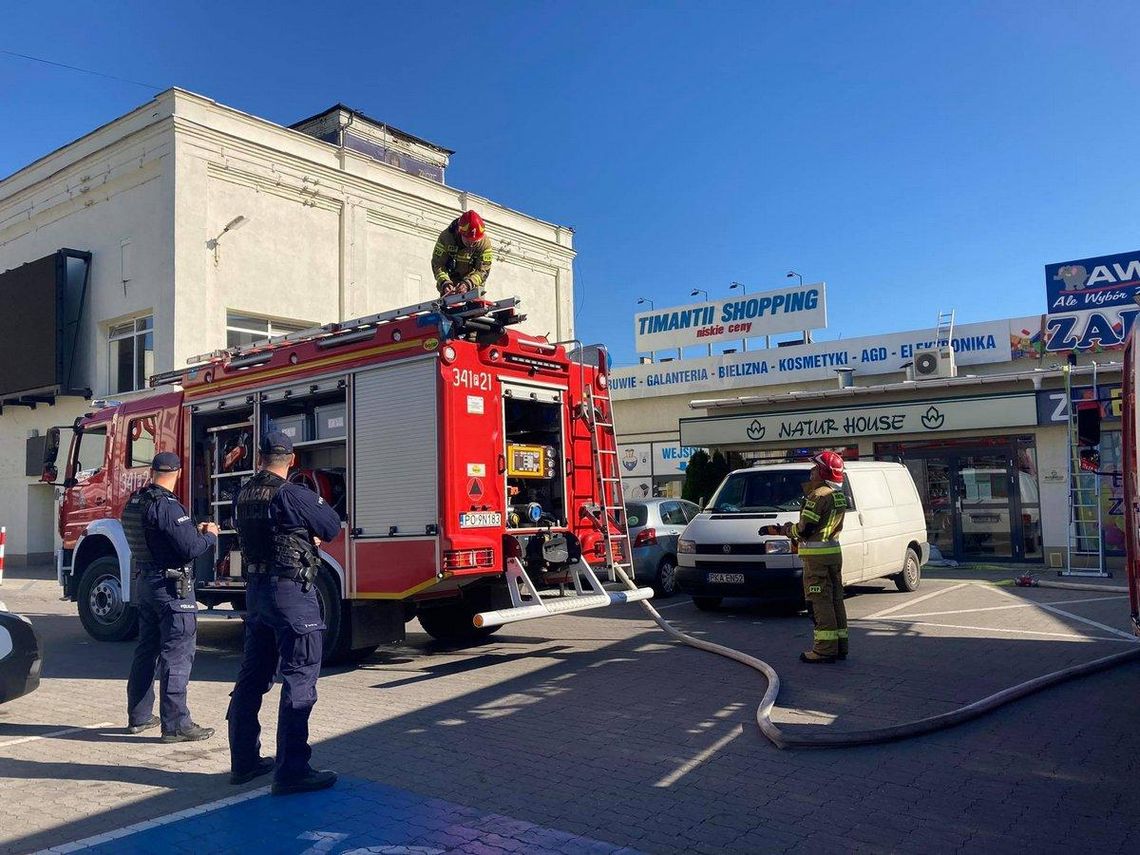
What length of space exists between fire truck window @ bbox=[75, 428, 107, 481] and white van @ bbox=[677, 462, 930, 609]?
7.82m

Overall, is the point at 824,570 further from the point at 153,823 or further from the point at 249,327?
the point at 249,327

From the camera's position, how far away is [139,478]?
10930 millimetres

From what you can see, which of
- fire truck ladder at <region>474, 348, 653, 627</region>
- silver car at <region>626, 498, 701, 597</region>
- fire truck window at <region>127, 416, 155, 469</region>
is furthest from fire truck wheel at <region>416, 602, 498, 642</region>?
fire truck window at <region>127, 416, 155, 469</region>

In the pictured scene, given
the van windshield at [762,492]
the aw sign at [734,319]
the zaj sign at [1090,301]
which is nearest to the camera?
the van windshield at [762,492]

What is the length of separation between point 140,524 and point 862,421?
15.0 meters

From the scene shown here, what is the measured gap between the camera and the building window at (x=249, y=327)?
68.6 feet

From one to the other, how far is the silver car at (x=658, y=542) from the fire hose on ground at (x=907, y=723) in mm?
5441

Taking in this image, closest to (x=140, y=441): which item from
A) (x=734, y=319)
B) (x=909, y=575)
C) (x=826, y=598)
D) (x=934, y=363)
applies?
(x=826, y=598)

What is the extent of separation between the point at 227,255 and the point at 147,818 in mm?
17929

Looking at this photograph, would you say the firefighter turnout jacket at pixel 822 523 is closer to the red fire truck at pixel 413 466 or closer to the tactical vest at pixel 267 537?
the red fire truck at pixel 413 466

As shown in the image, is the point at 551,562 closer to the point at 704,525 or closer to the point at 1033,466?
the point at 704,525

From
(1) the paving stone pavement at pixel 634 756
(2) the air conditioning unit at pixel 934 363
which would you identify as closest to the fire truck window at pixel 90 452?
(1) the paving stone pavement at pixel 634 756

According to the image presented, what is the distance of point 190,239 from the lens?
19734mm

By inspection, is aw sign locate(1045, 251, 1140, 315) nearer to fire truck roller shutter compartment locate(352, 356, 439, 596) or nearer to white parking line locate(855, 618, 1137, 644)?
white parking line locate(855, 618, 1137, 644)
